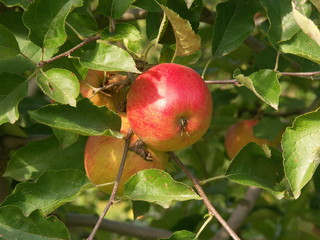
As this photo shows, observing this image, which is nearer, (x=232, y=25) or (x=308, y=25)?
(x=308, y=25)

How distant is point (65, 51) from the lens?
3.84 feet

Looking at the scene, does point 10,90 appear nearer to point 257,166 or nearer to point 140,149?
point 140,149

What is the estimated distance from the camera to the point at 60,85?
1.04 meters

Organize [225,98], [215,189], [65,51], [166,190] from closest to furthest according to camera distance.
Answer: [166,190]
[65,51]
[225,98]
[215,189]

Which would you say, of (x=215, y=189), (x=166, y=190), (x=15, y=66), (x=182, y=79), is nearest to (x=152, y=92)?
(x=182, y=79)

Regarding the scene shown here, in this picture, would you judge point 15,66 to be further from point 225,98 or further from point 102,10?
point 225,98

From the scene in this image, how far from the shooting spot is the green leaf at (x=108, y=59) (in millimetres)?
1027

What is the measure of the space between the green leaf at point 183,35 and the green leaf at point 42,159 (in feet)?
1.12

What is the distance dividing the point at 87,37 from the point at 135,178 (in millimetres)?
299

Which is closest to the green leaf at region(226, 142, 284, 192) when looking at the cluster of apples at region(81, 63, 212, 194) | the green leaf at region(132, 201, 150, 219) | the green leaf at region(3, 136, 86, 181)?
the cluster of apples at region(81, 63, 212, 194)

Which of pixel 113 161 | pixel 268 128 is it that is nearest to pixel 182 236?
pixel 113 161

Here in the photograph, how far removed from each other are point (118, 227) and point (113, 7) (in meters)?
0.89

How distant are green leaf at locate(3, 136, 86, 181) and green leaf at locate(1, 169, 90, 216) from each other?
0.21 meters

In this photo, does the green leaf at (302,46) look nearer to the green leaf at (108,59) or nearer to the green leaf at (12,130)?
the green leaf at (108,59)
